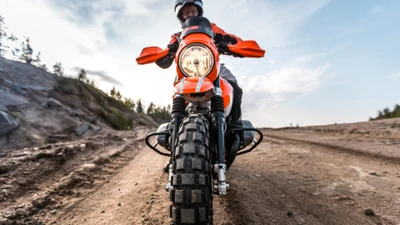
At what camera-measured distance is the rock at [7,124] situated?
6.78m

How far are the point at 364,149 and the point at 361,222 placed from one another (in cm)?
451

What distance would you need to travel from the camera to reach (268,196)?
10.3 feet

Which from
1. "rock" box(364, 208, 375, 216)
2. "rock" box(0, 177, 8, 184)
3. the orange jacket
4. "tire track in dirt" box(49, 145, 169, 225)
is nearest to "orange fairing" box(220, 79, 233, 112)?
the orange jacket

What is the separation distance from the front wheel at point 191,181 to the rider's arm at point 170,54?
148cm

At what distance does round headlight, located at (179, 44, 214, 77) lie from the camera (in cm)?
225

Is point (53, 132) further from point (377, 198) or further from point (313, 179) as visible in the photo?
point (377, 198)

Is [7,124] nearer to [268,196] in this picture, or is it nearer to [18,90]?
[18,90]

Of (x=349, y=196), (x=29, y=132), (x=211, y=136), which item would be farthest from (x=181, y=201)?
(x=29, y=132)

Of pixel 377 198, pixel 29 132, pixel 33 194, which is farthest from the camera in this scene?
pixel 29 132


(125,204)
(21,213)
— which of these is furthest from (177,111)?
(21,213)

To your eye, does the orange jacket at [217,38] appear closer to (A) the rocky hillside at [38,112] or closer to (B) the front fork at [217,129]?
(B) the front fork at [217,129]

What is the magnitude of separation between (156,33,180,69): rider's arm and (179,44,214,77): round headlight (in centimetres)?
83

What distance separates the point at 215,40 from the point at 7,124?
23.4 ft

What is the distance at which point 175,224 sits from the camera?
1700 millimetres
